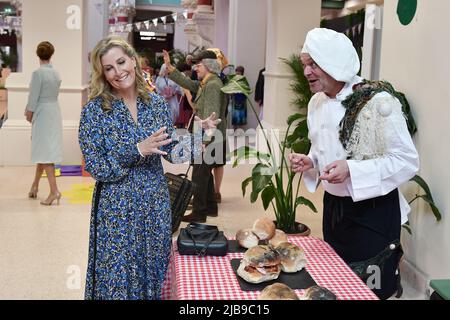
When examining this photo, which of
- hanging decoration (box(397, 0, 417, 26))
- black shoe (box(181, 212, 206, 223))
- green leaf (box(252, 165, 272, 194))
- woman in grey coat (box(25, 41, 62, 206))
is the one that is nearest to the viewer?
hanging decoration (box(397, 0, 417, 26))

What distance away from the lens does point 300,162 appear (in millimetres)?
2385

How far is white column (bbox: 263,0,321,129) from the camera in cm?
898

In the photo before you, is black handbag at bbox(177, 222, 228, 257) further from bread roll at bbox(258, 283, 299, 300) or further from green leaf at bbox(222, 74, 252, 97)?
green leaf at bbox(222, 74, 252, 97)

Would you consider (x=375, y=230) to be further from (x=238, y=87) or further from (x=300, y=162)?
(x=238, y=87)

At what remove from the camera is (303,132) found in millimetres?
4723

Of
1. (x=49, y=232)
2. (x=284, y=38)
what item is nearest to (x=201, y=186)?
(x=49, y=232)

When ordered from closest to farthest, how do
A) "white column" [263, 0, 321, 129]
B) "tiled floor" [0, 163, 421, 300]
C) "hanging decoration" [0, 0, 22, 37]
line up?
"tiled floor" [0, 163, 421, 300] → "white column" [263, 0, 321, 129] → "hanging decoration" [0, 0, 22, 37]

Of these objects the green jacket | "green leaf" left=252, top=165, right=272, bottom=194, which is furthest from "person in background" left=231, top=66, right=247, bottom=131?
"green leaf" left=252, top=165, right=272, bottom=194

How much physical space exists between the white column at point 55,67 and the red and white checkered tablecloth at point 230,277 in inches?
258

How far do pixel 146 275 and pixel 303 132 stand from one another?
2.60 m

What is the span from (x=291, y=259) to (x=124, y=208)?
2.75 ft

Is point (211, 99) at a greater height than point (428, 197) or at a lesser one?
greater

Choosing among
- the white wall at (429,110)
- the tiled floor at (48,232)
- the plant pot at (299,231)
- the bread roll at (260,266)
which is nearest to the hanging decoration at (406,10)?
the white wall at (429,110)
